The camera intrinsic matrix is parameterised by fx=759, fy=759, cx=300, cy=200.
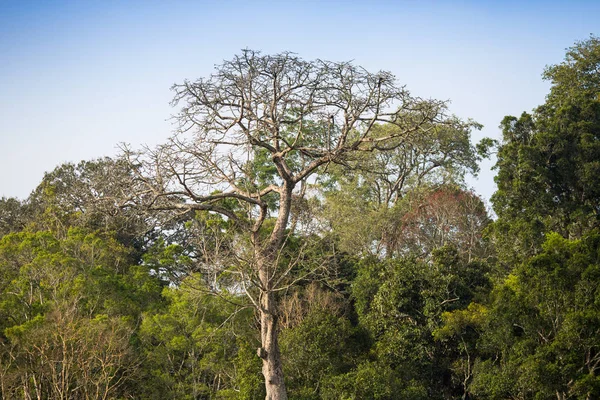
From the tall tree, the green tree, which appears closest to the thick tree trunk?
the green tree

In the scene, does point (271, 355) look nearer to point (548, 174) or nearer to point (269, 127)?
point (269, 127)

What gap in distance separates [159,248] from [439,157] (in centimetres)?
1031

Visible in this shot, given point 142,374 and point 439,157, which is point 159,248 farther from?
point 439,157

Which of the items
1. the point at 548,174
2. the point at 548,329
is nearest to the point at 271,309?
the point at 548,329

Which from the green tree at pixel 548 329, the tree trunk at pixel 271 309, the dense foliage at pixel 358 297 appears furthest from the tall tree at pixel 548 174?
the tree trunk at pixel 271 309

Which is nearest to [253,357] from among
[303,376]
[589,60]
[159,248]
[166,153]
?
[303,376]

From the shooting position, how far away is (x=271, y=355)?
31.2 ft

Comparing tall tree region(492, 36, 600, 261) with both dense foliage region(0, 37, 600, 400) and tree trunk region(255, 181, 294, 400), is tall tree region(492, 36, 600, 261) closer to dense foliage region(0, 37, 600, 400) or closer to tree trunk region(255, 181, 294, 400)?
dense foliage region(0, 37, 600, 400)

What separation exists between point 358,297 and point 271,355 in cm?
1018

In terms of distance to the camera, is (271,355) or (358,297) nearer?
(271,355)

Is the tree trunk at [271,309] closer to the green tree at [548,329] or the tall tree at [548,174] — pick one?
the green tree at [548,329]

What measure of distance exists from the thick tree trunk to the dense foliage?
20cm

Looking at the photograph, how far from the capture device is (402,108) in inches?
367

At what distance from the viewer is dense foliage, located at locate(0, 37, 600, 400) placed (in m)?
12.6
